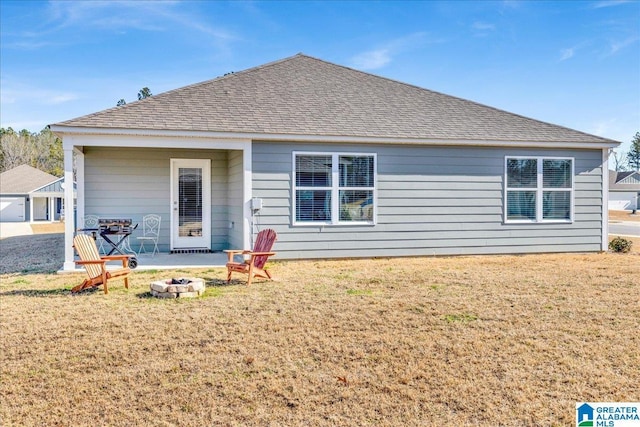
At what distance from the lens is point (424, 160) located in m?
10.1

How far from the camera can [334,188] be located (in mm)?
9633

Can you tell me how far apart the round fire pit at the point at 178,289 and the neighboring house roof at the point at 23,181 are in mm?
34776

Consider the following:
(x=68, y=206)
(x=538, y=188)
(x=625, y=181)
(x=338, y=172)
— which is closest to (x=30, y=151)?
(x=68, y=206)

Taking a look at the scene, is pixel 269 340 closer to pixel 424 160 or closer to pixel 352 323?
pixel 352 323

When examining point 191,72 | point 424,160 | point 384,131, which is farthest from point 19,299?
point 191,72

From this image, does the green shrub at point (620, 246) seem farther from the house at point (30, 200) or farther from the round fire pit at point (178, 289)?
the house at point (30, 200)

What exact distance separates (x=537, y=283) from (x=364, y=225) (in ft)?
12.0

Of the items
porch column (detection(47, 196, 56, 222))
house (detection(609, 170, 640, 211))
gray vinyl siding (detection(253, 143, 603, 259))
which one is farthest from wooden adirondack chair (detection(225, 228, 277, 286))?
house (detection(609, 170, 640, 211))

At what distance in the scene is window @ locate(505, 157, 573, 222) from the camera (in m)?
10.5

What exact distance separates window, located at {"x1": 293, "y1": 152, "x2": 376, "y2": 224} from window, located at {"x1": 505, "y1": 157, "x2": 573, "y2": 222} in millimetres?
3216

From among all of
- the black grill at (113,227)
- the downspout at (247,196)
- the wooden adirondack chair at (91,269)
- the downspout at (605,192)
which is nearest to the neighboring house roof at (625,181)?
→ the downspout at (605,192)

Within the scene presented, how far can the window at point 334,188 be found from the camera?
954cm

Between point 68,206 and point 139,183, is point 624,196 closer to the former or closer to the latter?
point 139,183

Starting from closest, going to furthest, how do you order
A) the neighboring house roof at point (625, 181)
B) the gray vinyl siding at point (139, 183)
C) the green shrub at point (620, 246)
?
the gray vinyl siding at point (139, 183) → the green shrub at point (620, 246) → the neighboring house roof at point (625, 181)
